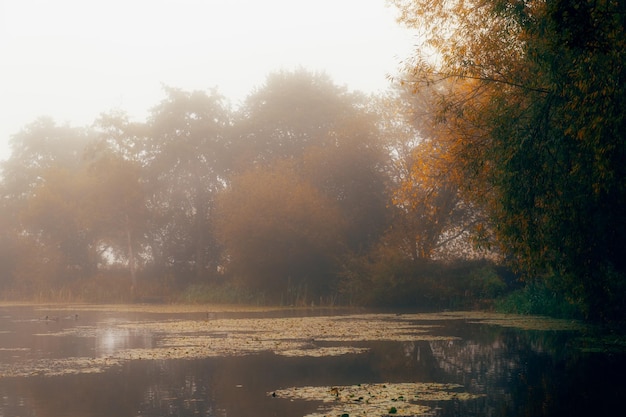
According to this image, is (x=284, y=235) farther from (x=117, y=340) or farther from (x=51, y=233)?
(x=51, y=233)

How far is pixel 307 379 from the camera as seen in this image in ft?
53.0

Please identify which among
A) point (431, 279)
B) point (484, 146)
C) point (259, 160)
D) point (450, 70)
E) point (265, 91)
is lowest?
point (431, 279)

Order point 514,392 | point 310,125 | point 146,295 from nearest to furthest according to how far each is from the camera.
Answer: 1. point 514,392
2. point 146,295
3. point 310,125

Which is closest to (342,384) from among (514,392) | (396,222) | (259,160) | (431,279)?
(514,392)

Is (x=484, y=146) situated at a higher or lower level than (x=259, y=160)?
lower

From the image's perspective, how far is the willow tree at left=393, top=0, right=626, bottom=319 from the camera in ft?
53.1

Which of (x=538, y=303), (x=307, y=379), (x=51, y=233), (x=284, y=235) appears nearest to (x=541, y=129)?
(x=307, y=379)

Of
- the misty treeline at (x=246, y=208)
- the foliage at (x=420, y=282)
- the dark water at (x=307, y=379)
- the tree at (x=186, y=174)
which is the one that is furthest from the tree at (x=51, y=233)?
the dark water at (x=307, y=379)

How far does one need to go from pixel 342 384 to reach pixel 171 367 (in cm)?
468

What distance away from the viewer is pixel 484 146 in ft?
76.2

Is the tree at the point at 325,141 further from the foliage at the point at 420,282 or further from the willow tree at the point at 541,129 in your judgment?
the willow tree at the point at 541,129

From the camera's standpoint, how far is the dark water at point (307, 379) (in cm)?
1280

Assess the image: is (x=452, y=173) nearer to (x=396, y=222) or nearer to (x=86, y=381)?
(x=86, y=381)

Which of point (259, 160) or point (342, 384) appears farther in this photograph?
point (259, 160)
